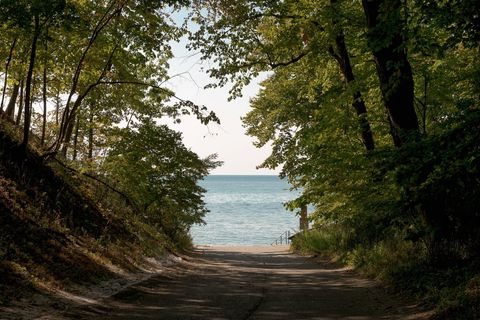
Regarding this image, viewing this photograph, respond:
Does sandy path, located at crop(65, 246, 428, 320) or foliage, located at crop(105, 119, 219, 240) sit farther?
foliage, located at crop(105, 119, 219, 240)

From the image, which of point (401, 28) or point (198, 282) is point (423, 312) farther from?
point (198, 282)

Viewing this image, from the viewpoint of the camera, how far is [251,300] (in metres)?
9.91

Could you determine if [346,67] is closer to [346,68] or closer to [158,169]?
[346,68]

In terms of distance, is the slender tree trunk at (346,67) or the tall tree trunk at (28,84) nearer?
the tall tree trunk at (28,84)

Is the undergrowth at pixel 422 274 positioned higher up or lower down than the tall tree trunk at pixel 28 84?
lower down

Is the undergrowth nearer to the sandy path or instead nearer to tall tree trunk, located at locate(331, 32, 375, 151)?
the sandy path

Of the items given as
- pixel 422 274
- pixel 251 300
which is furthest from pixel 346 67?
pixel 251 300

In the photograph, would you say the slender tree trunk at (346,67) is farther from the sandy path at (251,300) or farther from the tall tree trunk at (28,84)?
the tall tree trunk at (28,84)

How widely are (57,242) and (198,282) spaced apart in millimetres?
4099

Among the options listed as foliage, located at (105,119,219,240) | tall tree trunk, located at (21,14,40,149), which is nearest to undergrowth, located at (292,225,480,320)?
foliage, located at (105,119,219,240)

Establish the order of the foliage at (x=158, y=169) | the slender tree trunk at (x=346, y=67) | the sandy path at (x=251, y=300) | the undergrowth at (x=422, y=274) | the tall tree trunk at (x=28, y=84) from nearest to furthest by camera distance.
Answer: the undergrowth at (x=422, y=274), the sandy path at (x=251, y=300), the tall tree trunk at (x=28, y=84), the slender tree trunk at (x=346, y=67), the foliage at (x=158, y=169)

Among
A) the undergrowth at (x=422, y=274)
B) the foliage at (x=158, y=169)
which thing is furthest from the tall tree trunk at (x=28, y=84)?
the undergrowth at (x=422, y=274)

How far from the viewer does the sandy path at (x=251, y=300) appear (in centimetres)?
833

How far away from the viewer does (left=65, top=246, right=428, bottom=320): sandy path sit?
328 inches
